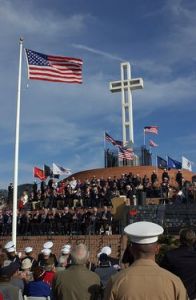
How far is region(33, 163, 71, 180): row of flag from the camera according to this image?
33000mm

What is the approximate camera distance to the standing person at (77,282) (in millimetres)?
4910

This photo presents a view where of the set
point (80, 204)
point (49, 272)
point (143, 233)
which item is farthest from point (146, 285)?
point (80, 204)

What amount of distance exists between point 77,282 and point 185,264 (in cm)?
105

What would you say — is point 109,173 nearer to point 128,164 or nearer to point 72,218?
point 128,164

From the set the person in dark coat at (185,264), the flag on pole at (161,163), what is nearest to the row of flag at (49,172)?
the flag on pole at (161,163)

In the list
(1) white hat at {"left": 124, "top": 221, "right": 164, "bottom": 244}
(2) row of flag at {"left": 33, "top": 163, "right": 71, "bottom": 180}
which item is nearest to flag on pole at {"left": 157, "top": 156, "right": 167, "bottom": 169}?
(2) row of flag at {"left": 33, "top": 163, "right": 71, "bottom": 180}

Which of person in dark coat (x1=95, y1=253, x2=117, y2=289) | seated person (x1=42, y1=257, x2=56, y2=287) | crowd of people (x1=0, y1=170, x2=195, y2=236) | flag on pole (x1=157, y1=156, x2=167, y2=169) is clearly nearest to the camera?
person in dark coat (x1=95, y1=253, x2=117, y2=289)

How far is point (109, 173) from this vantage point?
3391cm

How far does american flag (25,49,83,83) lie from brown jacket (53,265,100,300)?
14502 millimetres

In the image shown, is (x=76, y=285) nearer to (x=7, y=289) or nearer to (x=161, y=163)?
(x=7, y=289)

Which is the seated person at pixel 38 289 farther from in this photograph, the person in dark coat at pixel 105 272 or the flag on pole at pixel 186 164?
the flag on pole at pixel 186 164

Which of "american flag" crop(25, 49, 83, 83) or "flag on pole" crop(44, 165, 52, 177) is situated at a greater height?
"american flag" crop(25, 49, 83, 83)

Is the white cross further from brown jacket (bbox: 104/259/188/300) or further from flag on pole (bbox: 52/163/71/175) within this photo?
brown jacket (bbox: 104/259/188/300)

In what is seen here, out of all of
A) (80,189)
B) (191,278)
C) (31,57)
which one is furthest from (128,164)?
(191,278)
